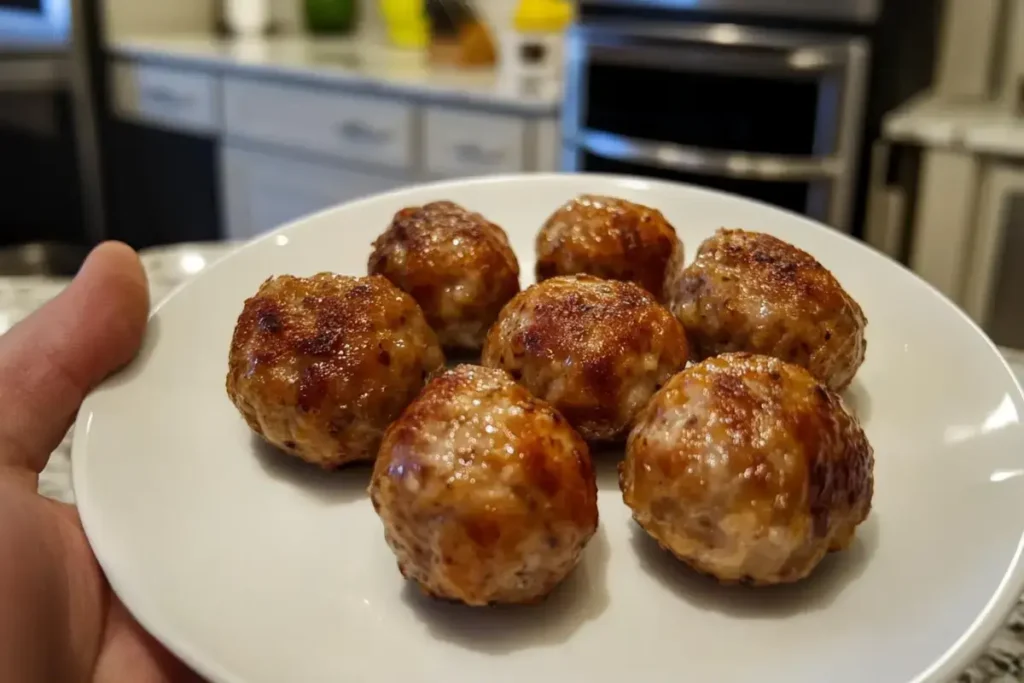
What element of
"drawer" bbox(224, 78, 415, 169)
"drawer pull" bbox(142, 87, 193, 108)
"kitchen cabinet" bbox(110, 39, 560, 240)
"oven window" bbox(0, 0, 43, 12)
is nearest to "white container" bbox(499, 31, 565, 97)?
"kitchen cabinet" bbox(110, 39, 560, 240)

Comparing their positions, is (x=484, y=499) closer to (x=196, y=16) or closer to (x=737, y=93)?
(x=737, y=93)

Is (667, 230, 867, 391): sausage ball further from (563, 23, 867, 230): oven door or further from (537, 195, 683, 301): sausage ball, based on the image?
(563, 23, 867, 230): oven door

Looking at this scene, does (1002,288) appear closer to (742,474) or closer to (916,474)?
(916,474)

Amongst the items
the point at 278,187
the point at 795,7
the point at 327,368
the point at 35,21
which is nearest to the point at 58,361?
the point at 327,368

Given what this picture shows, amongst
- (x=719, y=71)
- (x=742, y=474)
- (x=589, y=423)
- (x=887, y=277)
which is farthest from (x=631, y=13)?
(x=742, y=474)

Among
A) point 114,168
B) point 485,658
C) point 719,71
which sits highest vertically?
point 719,71

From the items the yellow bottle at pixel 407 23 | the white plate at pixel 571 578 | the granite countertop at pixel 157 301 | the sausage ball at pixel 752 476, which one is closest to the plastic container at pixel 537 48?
the yellow bottle at pixel 407 23

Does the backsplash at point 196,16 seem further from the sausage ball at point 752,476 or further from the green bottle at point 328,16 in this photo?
the sausage ball at point 752,476
